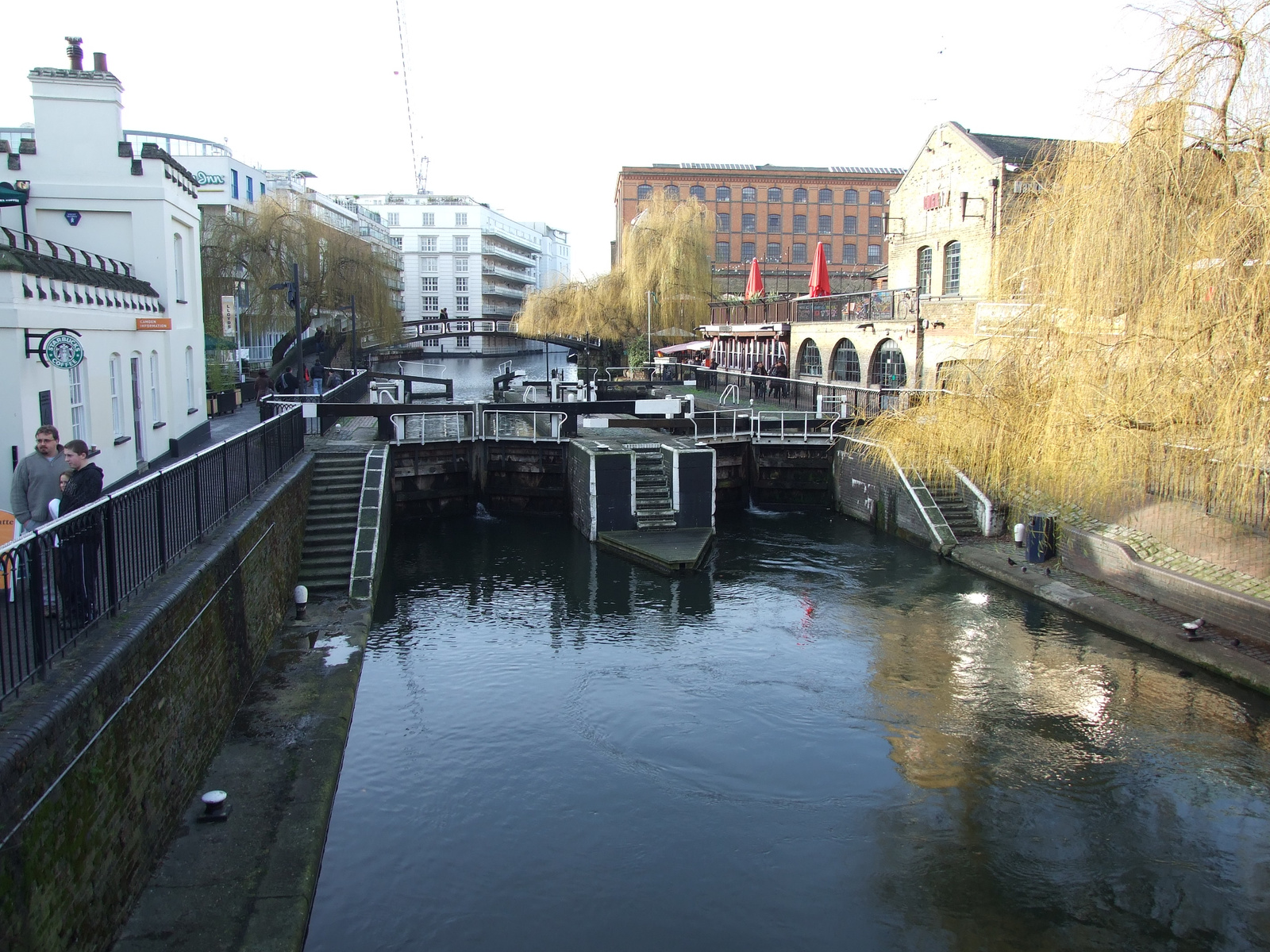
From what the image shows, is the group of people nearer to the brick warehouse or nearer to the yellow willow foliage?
the yellow willow foliage

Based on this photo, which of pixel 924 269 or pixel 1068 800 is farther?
pixel 924 269

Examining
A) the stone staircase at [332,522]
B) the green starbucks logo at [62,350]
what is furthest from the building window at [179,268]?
A: the green starbucks logo at [62,350]

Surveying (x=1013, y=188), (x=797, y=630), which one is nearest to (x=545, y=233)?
(x=1013, y=188)

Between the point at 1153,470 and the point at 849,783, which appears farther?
the point at 1153,470

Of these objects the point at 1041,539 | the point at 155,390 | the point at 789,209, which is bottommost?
the point at 1041,539

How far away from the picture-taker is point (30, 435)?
11812mm

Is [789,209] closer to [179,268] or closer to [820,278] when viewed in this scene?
[820,278]

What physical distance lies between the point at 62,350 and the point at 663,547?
1156 centimetres

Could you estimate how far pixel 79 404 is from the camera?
1373 cm

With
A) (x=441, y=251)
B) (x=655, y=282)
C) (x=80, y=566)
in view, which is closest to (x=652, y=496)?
(x=80, y=566)

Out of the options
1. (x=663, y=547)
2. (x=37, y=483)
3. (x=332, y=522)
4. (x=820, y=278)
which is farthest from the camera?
(x=820, y=278)

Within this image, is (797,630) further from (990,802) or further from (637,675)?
(990,802)

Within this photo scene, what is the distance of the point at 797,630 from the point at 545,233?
144 meters

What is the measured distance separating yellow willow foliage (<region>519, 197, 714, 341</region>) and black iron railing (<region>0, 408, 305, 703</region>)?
37889 mm
